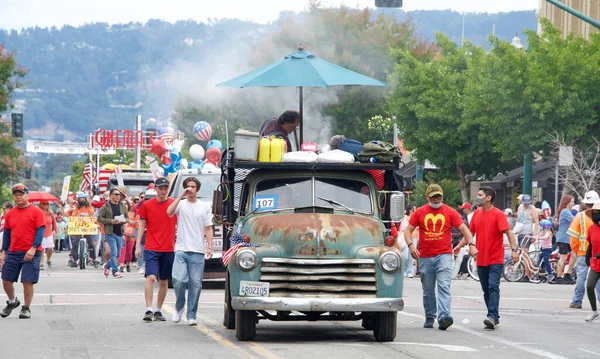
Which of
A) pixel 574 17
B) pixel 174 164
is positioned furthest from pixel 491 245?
pixel 574 17

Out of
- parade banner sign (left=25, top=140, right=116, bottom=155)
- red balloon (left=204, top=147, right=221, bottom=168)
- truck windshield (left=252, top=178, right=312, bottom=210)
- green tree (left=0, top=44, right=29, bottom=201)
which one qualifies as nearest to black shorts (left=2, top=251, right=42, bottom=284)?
truck windshield (left=252, top=178, right=312, bottom=210)

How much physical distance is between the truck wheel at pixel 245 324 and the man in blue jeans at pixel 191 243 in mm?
2007

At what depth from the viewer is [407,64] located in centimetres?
5081

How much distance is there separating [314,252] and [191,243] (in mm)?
2744

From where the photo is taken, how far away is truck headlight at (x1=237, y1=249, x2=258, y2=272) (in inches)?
506

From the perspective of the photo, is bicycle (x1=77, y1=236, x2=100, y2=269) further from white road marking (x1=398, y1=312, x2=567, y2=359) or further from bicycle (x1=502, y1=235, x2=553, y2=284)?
white road marking (x1=398, y1=312, x2=567, y2=359)

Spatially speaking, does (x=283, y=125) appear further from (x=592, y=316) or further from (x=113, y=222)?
(x=113, y=222)

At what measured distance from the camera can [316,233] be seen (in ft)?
42.6

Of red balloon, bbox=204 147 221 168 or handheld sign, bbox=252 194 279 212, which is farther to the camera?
red balloon, bbox=204 147 221 168

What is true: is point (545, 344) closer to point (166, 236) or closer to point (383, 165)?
point (383, 165)

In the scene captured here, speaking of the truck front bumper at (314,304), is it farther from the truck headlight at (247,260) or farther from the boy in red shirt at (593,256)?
the boy in red shirt at (593,256)

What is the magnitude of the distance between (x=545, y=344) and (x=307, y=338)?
8.79 feet

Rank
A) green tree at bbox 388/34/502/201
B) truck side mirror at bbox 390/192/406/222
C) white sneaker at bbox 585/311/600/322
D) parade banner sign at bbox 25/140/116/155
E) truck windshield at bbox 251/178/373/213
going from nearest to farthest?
truck side mirror at bbox 390/192/406/222, truck windshield at bbox 251/178/373/213, white sneaker at bbox 585/311/600/322, green tree at bbox 388/34/502/201, parade banner sign at bbox 25/140/116/155

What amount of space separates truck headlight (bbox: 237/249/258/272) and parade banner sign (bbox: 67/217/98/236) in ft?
66.9
